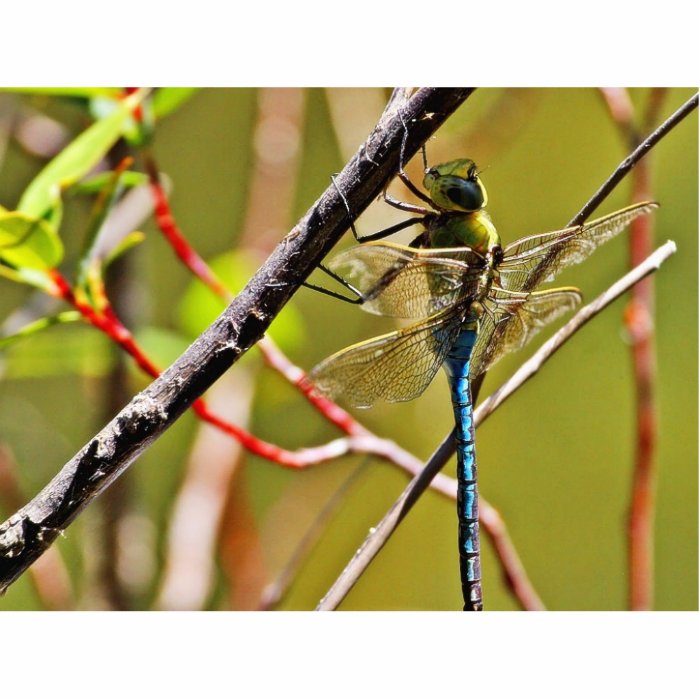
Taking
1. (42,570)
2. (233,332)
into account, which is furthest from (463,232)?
(42,570)

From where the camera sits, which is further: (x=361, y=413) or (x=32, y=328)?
(x=361, y=413)

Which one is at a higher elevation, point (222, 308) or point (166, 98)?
point (166, 98)

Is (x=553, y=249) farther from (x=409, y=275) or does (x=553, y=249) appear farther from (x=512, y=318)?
(x=409, y=275)

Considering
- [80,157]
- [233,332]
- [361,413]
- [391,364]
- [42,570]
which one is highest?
[80,157]

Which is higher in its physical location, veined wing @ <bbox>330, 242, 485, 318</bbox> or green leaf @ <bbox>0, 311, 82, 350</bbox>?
veined wing @ <bbox>330, 242, 485, 318</bbox>

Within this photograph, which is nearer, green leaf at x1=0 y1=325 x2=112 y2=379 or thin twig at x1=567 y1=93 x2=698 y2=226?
thin twig at x1=567 y1=93 x2=698 y2=226

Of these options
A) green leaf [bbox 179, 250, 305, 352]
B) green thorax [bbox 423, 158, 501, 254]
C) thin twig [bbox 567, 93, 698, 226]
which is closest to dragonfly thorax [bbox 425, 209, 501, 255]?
green thorax [bbox 423, 158, 501, 254]

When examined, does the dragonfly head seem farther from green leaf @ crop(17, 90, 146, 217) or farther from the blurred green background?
green leaf @ crop(17, 90, 146, 217)

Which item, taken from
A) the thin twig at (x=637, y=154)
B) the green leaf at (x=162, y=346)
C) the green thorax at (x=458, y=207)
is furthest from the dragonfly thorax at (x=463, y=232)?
the green leaf at (x=162, y=346)
